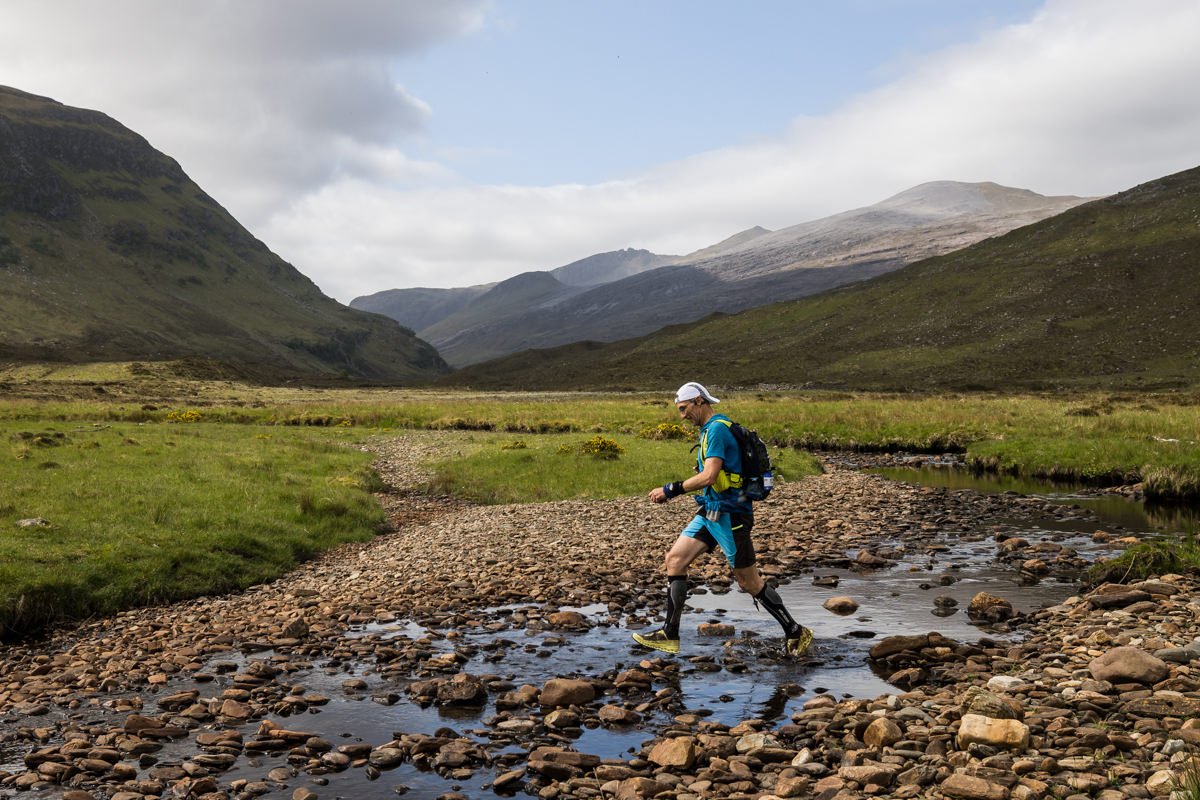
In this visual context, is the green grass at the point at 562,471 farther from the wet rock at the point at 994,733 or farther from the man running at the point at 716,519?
the wet rock at the point at 994,733

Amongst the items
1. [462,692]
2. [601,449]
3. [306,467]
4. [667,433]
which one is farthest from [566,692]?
[667,433]

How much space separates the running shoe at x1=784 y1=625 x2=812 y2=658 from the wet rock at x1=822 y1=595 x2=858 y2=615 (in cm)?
282

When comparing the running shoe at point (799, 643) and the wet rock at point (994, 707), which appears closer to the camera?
the wet rock at point (994, 707)

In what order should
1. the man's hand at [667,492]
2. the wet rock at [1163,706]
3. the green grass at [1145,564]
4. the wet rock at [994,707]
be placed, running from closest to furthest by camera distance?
the wet rock at [1163,706], the wet rock at [994,707], the man's hand at [667,492], the green grass at [1145,564]

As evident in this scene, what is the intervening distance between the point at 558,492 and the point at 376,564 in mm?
11976

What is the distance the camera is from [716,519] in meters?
11.7

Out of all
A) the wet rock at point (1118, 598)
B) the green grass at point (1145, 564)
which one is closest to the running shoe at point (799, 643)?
the wet rock at point (1118, 598)

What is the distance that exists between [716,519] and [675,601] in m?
1.50

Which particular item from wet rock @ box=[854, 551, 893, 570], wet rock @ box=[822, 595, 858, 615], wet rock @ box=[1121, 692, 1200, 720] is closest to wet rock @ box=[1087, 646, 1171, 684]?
wet rock @ box=[1121, 692, 1200, 720]

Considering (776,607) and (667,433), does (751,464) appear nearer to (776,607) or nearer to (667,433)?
(776,607)

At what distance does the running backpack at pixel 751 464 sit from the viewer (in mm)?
11562

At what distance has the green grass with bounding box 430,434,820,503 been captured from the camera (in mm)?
30172

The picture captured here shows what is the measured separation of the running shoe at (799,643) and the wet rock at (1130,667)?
3599mm

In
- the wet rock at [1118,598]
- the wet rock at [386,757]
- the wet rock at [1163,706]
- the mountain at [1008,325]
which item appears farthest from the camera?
the mountain at [1008,325]
